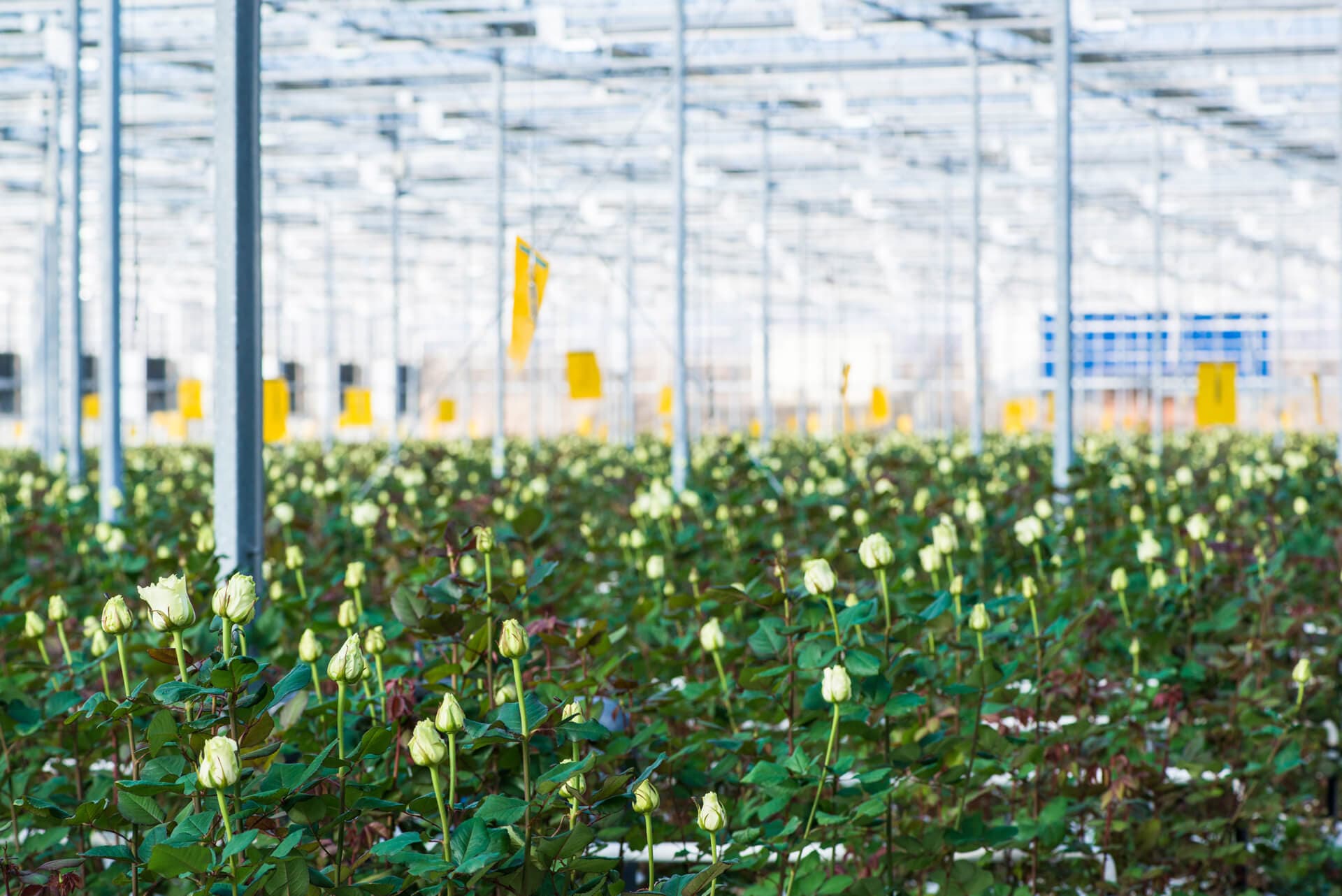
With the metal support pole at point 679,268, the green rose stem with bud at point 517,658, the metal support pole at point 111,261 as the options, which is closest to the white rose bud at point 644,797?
Answer: the green rose stem with bud at point 517,658

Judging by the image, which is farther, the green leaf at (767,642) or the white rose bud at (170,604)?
the green leaf at (767,642)

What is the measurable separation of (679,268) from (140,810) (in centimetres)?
637

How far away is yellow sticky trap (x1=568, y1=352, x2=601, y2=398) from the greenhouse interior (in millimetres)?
30

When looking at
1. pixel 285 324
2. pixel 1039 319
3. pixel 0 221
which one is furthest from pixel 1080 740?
pixel 285 324

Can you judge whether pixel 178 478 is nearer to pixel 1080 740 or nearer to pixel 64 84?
pixel 1080 740

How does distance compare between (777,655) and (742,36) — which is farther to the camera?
(742,36)

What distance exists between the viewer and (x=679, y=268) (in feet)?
25.6

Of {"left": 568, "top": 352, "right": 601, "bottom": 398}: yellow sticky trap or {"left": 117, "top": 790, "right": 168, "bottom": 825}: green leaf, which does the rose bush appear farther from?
{"left": 568, "top": 352, "right": 601, "bottom": 398}: yellow sticky trap

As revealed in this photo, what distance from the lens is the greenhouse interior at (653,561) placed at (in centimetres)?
177

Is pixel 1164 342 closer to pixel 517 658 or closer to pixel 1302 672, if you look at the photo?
pixel 1302 672

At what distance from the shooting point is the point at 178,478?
7.73 m

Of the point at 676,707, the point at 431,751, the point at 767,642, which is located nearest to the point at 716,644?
the point at 767,642

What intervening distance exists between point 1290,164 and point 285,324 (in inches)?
910

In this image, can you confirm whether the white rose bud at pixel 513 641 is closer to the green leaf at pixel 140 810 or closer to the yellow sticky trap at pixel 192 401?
the green leaf at pixel 140 810
